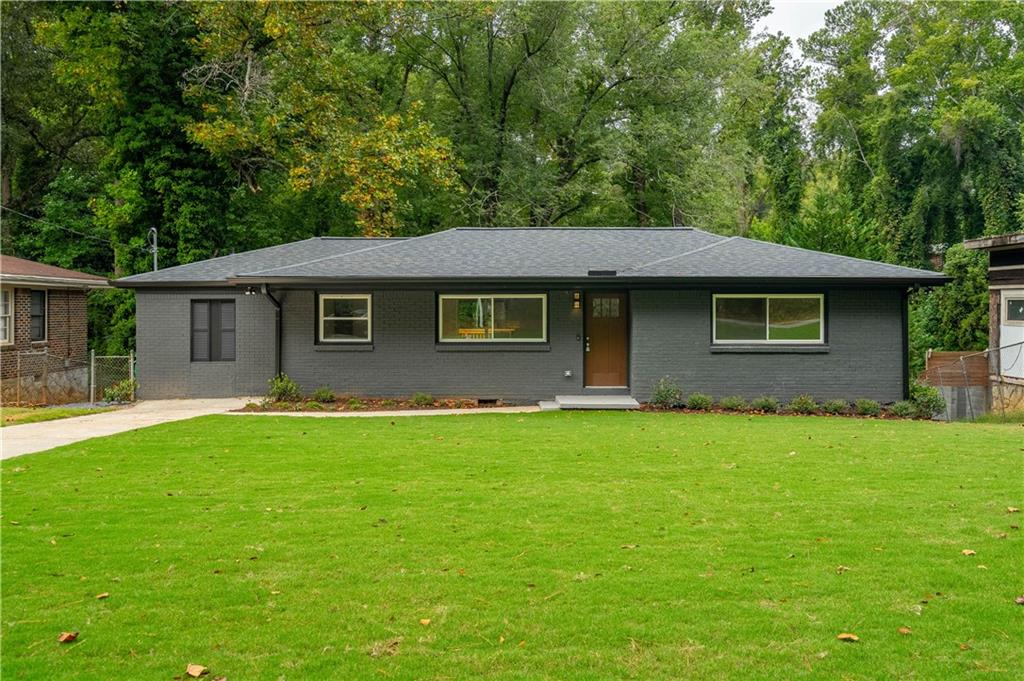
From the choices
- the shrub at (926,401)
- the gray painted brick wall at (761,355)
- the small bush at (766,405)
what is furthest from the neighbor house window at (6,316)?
the shrub at (926,401)

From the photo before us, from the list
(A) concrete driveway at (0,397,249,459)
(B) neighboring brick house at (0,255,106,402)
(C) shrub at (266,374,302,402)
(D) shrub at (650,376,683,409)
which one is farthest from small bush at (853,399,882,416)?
(B) neighboring brick house at (0,255,106,402)

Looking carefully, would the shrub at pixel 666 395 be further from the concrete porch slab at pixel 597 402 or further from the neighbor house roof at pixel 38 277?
the neighbor house roof at pixel 38 277

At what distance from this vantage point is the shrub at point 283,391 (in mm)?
16203

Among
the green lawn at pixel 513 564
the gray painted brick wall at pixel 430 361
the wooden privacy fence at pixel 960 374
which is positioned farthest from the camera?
the wooden privacy fence at pixel 960 374

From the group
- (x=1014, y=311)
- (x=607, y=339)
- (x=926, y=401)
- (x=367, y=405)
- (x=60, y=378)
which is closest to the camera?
(x=926, y=401)

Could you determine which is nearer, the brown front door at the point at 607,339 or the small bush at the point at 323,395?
the small bush at the point at 323,395

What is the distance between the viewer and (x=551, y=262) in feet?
55.9

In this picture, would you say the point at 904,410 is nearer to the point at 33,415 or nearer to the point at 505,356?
the point at 505,356

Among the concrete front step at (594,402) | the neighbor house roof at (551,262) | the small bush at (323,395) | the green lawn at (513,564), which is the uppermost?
the neighbor house roof at (551,262)

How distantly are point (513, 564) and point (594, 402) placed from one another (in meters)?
10.2

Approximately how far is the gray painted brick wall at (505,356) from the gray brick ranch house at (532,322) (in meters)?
0.03

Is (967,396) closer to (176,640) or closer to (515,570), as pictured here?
(515,570)

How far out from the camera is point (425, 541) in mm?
5949

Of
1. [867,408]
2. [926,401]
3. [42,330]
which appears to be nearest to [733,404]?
[867,408]
